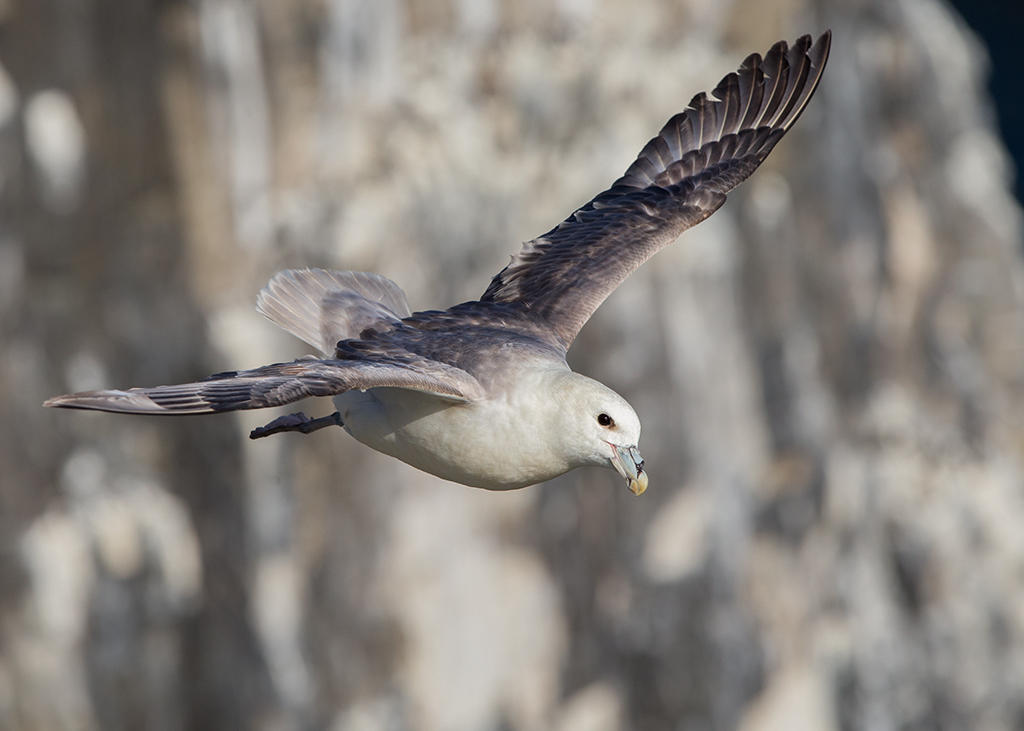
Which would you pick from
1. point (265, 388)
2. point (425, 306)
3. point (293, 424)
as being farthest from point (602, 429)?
point (425, 306)

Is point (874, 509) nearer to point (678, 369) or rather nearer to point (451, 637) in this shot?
point (678, 369)

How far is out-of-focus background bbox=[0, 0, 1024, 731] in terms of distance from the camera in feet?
44.8

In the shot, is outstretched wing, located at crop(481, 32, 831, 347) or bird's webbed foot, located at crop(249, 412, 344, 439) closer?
bird's webbed foot, located at crop(249, 412, 344, 439)

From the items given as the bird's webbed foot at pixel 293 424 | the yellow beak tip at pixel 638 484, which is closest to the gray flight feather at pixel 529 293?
the bird's webbed foot at pixel 293 424

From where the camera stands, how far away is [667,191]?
7.27 meters

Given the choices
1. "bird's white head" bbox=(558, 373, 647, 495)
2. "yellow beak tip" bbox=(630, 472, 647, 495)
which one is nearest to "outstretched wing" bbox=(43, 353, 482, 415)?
"bird's white head" bbox=(558, 373, 647, 495)

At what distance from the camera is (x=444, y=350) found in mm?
5852

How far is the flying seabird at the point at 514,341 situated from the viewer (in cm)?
516

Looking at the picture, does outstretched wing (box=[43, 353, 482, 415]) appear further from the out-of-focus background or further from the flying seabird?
the out-of-focus background

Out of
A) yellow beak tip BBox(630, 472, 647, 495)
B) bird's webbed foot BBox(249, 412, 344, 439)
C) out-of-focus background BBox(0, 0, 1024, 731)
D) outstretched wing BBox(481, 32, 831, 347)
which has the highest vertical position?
out-of-focus background BBox(0, 0, 1024, 731)

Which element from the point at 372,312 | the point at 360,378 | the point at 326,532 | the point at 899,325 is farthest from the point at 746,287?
the point at 360,378

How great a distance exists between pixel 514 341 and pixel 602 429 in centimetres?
80

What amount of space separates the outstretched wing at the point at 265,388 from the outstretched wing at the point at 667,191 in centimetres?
142

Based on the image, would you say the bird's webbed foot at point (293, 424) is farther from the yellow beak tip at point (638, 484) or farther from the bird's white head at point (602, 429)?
the yellow beak tip at point (638, 484)
